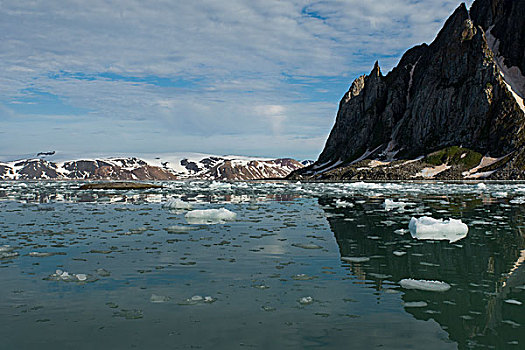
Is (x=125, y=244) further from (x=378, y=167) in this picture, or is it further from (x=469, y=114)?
(x=469, y=114)

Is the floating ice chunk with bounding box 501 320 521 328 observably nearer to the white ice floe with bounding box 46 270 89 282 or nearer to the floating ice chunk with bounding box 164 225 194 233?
the white ice floe with bounding box 46 270 89 282

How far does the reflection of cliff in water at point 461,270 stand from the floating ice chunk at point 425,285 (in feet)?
0.81

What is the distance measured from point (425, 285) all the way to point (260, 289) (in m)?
4.15

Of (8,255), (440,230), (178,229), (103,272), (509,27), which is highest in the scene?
(509,27)

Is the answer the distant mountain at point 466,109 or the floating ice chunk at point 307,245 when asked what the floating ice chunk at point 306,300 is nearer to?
the floating ice chunk at point 307,245

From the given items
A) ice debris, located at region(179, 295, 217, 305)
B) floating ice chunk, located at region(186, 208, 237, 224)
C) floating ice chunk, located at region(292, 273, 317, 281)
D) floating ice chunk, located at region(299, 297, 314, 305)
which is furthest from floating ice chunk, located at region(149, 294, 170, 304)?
floating ice chunk, located at region(186, 208, 237, 224)

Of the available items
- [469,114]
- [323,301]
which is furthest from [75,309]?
[469,114]

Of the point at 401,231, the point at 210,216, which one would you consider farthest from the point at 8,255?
the point at 401,231

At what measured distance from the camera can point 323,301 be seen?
982cm

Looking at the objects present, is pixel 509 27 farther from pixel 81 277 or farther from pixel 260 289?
pixel 81 277

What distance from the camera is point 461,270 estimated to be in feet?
41.4

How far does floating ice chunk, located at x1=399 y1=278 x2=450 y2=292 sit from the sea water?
49mm

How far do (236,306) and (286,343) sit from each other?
7.35 ft

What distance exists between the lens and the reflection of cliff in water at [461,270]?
838 cm
